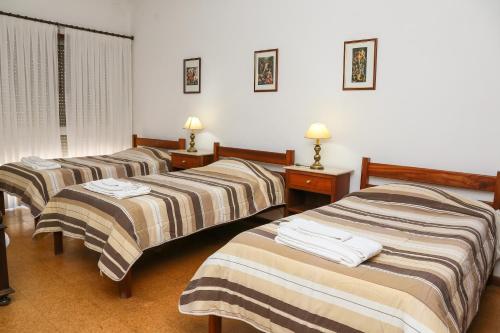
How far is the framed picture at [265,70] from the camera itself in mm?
3795

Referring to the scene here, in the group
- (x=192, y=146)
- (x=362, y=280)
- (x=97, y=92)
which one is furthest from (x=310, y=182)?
(x=97, y=92)

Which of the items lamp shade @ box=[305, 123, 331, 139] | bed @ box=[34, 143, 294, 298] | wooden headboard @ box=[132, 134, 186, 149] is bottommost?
bed @ box=[34, 143, 294, 298]

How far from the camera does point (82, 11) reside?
4.87m

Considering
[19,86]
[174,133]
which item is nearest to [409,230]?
[174,133]

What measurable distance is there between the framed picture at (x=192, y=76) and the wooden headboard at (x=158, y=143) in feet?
2.06

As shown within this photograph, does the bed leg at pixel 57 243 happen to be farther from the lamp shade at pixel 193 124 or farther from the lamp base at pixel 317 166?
the lamp base at pixel 317 166

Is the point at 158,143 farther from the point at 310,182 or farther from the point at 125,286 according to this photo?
the point at 125,286

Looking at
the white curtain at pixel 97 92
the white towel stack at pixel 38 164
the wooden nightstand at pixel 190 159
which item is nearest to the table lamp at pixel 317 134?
the wooden nightstand at pixel 190 159

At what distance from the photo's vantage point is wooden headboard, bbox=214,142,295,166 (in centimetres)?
370

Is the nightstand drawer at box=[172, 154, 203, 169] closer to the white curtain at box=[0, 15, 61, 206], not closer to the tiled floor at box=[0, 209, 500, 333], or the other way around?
the tiled floor at box=[0, 209, 500, 333]

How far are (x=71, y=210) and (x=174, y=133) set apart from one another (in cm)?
231

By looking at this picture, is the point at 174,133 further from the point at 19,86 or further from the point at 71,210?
the point at 71,210

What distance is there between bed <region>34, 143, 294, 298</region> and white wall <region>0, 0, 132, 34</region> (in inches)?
103

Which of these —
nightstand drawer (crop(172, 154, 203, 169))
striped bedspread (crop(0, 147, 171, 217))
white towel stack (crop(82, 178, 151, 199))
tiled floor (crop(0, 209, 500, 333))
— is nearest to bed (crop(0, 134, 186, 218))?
striped bedspread (crop(0, 147, 171, 217))
